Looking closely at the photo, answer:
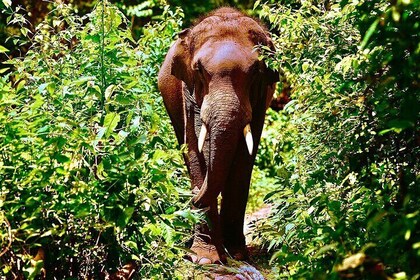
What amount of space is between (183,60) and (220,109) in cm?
110

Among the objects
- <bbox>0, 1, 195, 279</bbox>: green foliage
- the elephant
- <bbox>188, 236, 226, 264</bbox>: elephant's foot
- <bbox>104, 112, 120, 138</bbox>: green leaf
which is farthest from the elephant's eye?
<bbox>104, 112, 120, 138</bbox>: green leaf

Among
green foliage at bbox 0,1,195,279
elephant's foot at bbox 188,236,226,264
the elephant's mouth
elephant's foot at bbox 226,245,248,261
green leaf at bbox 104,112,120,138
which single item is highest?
green leaf at bbox 104,112,120,138

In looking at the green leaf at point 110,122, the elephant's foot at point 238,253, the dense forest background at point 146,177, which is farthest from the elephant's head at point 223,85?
the green leaf at point 110,122

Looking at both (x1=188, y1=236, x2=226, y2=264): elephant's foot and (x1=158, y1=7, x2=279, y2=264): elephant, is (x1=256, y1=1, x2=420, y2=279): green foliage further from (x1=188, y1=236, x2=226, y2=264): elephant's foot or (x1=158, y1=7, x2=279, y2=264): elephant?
(x1=188, y1=236, x2=226, y2=264): elephant's foot

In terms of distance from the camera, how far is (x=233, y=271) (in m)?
6.11

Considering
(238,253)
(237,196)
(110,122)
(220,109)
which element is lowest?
(238,253)

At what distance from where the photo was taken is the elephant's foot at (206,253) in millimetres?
6791

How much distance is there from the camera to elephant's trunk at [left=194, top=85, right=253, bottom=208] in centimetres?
635

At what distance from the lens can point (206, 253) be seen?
22.6 feet

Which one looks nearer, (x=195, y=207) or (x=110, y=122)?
(x=110, y=122)

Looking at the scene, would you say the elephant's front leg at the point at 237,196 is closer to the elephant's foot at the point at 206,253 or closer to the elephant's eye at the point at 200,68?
the elephant's foot at the point at 206,253

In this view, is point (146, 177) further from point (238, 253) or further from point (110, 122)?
point (238, 253)

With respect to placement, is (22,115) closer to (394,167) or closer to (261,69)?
(394,167)

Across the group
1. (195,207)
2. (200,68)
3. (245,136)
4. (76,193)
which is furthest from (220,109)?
(76,193)
